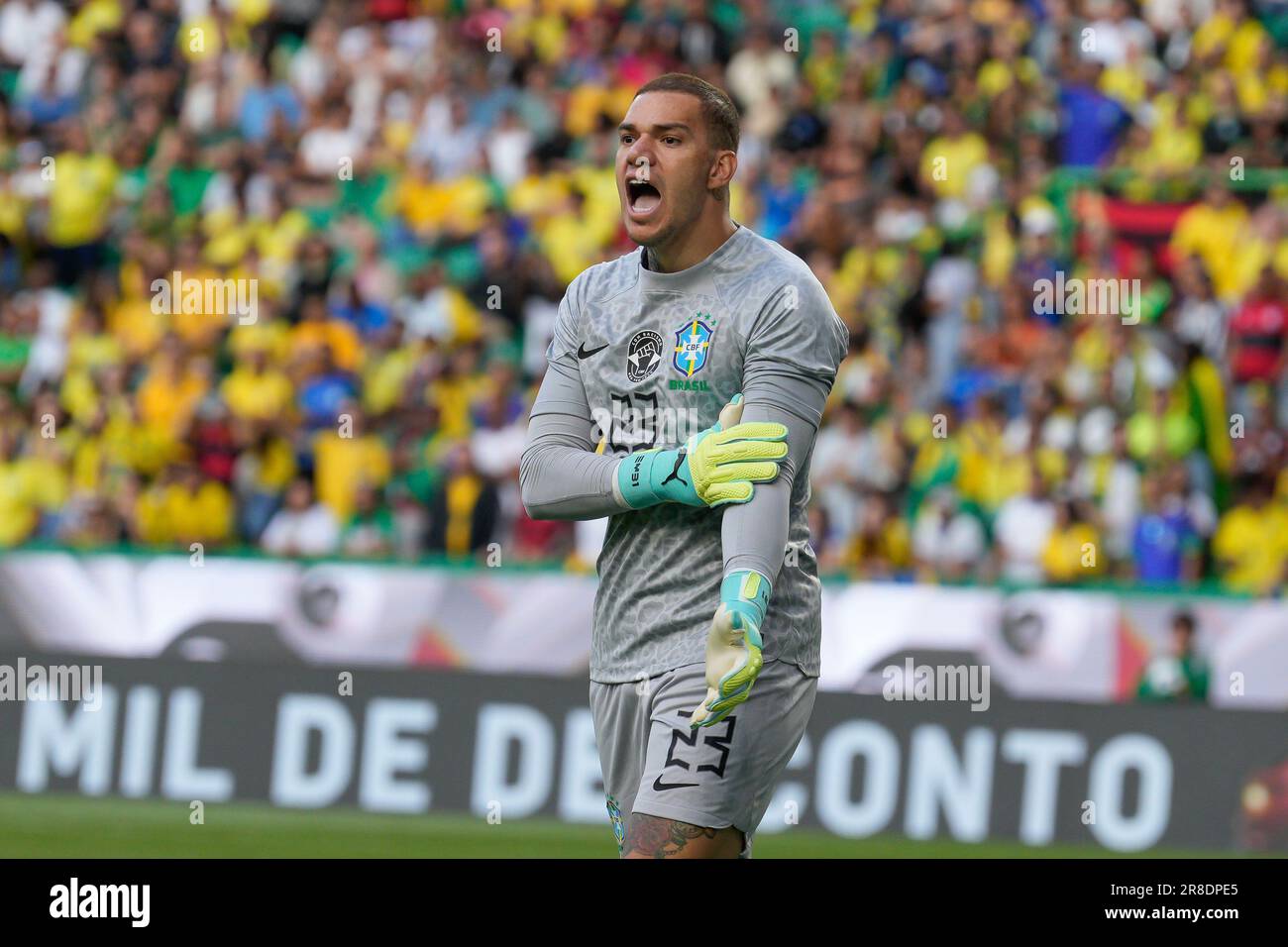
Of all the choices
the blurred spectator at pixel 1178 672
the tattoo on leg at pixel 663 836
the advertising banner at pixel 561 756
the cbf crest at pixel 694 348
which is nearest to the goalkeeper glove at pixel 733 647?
the tattoo on leg at pixel 663 836

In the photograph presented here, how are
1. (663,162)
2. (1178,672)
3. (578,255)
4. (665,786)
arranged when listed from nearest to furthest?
(665,786)
(663,162)
(1178,672)
(578,255)

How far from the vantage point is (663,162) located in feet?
16.7

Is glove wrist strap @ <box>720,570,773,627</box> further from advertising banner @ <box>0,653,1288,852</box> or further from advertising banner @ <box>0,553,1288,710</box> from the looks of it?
advertising banner @ <box>0,553,1288,710</box>

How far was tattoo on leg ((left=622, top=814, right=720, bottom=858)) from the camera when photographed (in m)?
4.92

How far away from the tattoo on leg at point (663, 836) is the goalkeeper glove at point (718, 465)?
756 mm

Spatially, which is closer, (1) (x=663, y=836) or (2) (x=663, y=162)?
(1) (x=663, y=836)

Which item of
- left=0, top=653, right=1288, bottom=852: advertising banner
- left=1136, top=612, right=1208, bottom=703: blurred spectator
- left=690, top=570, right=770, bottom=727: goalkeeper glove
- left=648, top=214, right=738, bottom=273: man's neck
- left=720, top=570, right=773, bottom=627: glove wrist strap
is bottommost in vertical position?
left=0, top=653, right=1288, bottom=852: advertising banner

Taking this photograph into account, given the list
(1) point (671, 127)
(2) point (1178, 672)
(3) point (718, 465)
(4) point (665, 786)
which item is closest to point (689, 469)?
(3) point (718, 465)

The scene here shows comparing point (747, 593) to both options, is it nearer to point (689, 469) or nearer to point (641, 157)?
point (689, 469)

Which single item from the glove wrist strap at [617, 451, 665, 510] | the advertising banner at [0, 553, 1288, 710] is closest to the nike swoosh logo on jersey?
the glove wrist strap at [617, 451, 665, 510]

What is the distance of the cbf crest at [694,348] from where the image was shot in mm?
5113

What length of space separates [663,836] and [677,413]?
3.36 feet

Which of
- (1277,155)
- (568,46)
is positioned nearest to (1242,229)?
(1277,155)

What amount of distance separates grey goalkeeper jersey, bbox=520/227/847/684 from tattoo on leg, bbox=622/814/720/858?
0.39 m
